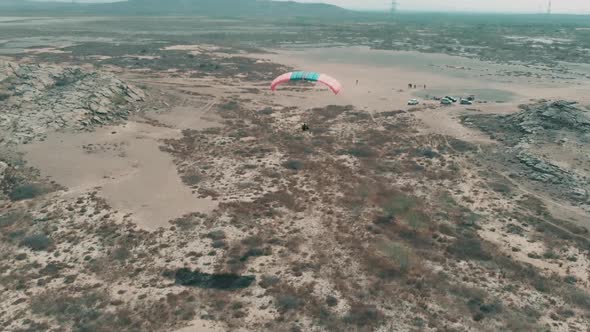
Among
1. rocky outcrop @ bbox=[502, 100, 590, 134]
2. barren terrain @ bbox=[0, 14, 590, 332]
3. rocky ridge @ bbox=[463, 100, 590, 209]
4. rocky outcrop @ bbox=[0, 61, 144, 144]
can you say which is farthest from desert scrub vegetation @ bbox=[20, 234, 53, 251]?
rocky outcrop @ bbox=[502, 100, 590, 134]

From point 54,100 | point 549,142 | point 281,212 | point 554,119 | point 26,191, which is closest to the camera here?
point 281,212

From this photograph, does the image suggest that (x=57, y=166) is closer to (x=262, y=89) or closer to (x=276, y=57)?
(x=262, y=89)

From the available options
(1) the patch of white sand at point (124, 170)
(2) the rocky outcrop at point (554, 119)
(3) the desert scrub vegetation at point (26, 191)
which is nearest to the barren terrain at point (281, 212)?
(3) the desert scrub vegetation at point (26, 191)

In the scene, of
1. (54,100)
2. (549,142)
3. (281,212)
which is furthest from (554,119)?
(54,100)

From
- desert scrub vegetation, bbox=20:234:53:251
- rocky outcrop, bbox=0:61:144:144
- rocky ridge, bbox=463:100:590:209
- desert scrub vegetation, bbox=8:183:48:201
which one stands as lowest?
desert scrub vegetation, bbox=20:234:53:251

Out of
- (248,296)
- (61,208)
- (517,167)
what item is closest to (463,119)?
(517,167)

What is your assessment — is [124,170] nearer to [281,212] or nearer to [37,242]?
[37,242]

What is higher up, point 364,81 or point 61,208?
point 364,81

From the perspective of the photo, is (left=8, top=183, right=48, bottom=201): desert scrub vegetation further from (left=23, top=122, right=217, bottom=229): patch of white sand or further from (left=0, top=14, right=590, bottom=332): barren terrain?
(left=23, top=122, right=217, bottom=229): patch of white sand
